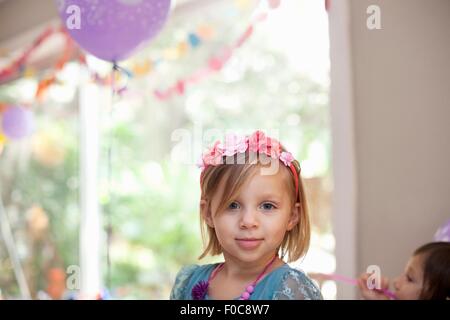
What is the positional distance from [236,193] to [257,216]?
79mm

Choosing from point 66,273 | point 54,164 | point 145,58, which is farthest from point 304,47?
point 66,273

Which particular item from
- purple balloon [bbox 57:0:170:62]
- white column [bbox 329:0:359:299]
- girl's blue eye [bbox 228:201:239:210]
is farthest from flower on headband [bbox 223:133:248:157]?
purple balloon [bbox 57:0:170:62]

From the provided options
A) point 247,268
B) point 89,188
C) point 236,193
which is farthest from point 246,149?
point 89,188

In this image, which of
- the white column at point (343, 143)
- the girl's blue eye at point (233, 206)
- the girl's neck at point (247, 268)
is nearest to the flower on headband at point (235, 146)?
the girl's blue eye at point (233, 206)

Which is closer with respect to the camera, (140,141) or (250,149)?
(250,149)

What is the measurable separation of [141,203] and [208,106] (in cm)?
58

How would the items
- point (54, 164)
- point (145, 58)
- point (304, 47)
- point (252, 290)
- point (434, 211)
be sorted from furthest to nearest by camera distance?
point (54, 164) → point (304, 47) → point (145, 58) → point (434, 211) → point (252, 290)

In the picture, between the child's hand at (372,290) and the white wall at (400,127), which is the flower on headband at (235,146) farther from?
the child's hand at (372,290)

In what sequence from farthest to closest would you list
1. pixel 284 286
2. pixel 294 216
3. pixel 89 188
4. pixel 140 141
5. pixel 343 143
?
pixel 140 141 → pixel 89 188 → pixel 343 143 → pixel 294 216 → pixel 284 286

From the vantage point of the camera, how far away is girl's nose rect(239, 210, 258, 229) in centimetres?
173

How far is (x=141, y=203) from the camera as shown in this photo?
3.32m

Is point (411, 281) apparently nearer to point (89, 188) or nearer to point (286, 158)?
point (286, 158)

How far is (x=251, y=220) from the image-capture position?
5.68 feet
